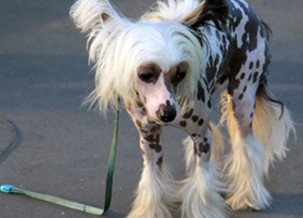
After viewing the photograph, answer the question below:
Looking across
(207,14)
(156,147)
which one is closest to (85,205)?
(156,147)

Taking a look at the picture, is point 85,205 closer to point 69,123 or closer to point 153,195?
point 153,195

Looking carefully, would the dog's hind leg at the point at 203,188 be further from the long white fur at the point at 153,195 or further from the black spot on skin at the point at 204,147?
the long white fur at the point at 153,195

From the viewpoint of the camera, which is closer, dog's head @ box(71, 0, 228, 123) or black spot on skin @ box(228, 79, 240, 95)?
dog's head @ box(71, 0, 228, 123)

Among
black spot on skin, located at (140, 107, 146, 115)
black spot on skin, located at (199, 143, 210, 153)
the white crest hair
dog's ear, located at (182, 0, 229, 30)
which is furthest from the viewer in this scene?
black spot on skin, located at (199, 143, 210, 153)

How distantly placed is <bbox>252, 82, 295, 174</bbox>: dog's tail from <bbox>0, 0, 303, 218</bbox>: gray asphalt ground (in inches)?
9.5

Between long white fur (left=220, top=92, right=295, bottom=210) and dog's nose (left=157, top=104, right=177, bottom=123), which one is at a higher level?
dog's nose (left=157, top=104, right=177, bottom=123)

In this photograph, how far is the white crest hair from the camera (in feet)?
8.18

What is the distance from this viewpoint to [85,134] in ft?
14.6

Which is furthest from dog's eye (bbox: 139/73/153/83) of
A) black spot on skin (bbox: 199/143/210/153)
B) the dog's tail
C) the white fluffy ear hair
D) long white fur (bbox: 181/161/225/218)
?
the dog's tail

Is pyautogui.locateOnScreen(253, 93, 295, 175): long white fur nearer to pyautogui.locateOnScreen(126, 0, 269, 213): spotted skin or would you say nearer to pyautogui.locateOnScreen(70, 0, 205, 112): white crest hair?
pyautogui.locateOnScreen(126, 0, 269, 213): spotted skin

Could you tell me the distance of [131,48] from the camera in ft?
8.21

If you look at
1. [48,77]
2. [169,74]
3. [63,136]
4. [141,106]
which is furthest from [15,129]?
[169,74]

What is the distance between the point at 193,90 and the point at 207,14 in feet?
1.23

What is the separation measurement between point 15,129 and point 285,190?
7.29 feet
